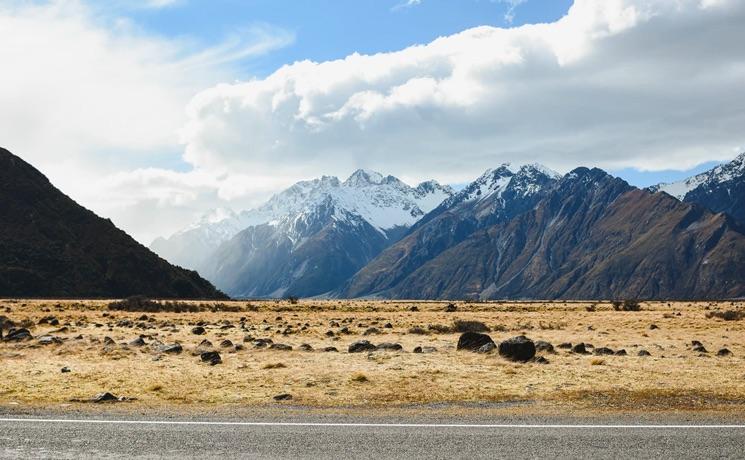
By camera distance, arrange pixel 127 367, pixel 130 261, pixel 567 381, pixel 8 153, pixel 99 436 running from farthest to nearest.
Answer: pixel 8 153 < pixel 130 261 < pixel 127 367 < pixel 567 381 < pixel 99 436

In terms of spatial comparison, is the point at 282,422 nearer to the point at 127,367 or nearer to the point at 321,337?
the point at 127,367

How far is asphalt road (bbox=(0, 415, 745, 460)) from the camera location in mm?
12375

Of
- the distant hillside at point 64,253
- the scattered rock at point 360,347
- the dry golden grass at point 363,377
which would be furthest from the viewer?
the distant hillside at point 64,253

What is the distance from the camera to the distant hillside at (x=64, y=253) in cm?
14400

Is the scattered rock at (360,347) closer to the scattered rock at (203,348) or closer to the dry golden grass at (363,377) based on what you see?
the dry golden grass at (363,377)

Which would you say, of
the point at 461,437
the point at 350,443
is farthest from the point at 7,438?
the point at 461,437

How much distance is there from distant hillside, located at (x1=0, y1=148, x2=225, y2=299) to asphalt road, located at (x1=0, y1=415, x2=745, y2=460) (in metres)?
141

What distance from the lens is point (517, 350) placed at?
95.8ft

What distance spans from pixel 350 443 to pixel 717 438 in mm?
7711

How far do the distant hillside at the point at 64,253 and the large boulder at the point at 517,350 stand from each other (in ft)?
439

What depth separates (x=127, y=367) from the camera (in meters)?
27.3

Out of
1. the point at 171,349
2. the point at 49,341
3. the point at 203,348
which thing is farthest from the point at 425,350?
the point at 49,341

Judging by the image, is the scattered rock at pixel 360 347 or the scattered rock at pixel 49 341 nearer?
the scattered rock at pixel 360 347

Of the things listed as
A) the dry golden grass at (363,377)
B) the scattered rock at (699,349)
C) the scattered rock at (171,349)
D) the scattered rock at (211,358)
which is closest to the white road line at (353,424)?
the dry golden grass at (363,377)
